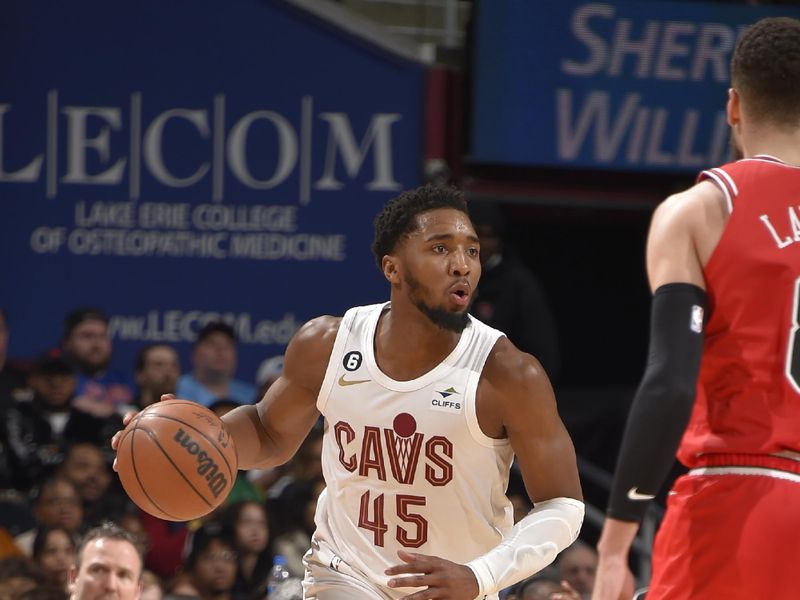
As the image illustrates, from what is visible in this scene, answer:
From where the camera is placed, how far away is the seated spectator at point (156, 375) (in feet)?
25.9

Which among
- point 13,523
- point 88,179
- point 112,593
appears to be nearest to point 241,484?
point 13,523

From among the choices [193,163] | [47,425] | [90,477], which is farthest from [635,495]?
[193,163]

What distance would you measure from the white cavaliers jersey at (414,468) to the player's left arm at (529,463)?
0.18 ft

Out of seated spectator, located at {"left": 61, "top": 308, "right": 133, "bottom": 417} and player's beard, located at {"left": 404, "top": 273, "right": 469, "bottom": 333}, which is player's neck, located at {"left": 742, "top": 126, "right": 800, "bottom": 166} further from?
seated spectator, located at {"left": 61, "top": 308, "right": 133, "bottom": 417}

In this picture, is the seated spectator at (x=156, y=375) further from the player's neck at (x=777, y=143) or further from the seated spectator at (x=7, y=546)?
the player's neck at (x=777, y=143)

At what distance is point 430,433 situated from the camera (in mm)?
4043

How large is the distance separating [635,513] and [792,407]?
0.42 m

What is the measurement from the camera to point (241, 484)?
7.50m

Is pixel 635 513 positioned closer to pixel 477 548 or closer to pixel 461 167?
pixel 477 548

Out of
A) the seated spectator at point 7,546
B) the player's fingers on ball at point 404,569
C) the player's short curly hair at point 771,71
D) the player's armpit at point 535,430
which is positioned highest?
the player's short curly hair at point 771,71

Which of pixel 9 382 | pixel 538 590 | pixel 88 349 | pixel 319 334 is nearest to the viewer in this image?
pixel 319 334

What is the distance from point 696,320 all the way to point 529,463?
3.55 feet

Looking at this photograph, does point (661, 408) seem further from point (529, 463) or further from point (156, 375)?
point (156, 375)

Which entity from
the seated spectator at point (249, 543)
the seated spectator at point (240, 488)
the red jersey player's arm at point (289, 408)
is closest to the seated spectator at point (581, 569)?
the seated spectator at point (249, 543)
